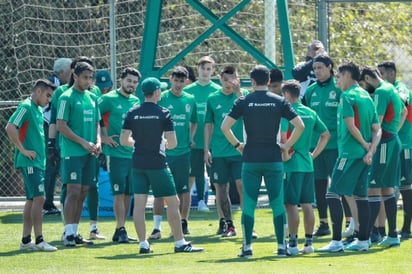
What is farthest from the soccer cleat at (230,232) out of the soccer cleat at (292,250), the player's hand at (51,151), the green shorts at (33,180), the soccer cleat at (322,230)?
the green shorts at (33,180)

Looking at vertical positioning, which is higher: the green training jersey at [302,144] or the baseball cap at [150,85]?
the baseball cap at [150,85]

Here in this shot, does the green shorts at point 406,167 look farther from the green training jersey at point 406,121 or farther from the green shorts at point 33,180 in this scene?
the green shorts at point 33,180

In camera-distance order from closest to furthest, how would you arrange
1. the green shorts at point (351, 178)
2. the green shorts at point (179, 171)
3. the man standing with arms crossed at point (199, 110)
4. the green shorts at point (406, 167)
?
the green shorts at point (351, 178), the green shorts at point (406, 167), the green shorts at point (179, 171), the man standing with arms crossed at point (199, 110)

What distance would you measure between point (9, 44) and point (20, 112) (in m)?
7.09

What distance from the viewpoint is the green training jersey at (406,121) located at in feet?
53.8

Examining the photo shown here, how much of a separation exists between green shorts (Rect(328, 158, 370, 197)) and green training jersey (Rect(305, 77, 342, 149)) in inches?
64.4

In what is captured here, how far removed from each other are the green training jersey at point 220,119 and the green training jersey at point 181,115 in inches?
11.0

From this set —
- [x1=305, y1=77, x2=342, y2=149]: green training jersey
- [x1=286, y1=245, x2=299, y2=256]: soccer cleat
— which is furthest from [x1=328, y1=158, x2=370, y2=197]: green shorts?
[x1=305, y1=77, x2=342, y2=149]: green training jersey

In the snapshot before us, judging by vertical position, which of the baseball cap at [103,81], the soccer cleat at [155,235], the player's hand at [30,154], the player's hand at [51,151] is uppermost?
the baseball cap at [103,81]

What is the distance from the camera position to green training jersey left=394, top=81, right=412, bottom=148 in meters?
16.4

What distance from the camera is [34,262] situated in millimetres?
14430

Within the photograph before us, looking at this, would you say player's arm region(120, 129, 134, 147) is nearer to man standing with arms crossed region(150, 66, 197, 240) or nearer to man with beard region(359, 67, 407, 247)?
man standing with arms crossed region(150, 66, 197, 240)

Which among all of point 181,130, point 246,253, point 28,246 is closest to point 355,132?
point 246,253

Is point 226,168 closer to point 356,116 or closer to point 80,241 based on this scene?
point 80,241
